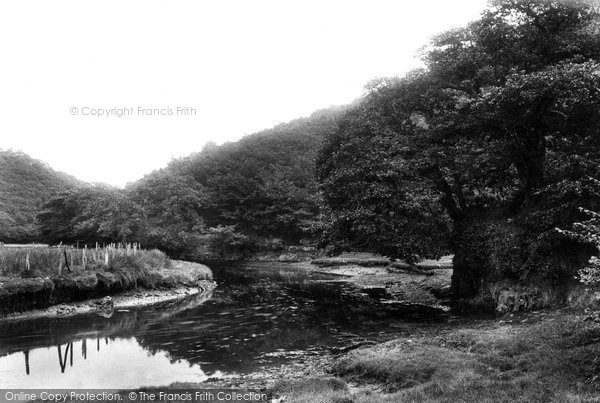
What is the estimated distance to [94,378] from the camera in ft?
41.3

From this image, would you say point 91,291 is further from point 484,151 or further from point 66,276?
point 484,151

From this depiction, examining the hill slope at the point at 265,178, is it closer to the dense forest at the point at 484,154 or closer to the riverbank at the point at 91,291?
the riverbank at the point at 91,291

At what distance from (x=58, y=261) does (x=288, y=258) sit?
4425 centimetres

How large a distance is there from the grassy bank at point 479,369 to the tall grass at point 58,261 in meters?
17.5

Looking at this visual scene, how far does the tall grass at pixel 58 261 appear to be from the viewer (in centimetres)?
2211

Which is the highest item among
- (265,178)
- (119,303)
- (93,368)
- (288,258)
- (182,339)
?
(265,178)

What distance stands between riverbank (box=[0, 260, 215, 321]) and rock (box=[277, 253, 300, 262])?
3436cm

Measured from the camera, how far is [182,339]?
1709 cm

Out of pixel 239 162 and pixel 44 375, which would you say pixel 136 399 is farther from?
pixel 239 162

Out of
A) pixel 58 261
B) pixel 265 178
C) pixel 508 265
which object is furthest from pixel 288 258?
pixel 508 265

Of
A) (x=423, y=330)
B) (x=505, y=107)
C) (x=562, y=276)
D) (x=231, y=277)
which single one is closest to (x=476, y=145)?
(x=505, y=107)

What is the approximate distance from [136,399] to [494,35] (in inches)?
906

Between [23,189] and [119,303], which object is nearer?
[119,303]

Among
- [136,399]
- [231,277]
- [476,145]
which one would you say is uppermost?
[476,145]
